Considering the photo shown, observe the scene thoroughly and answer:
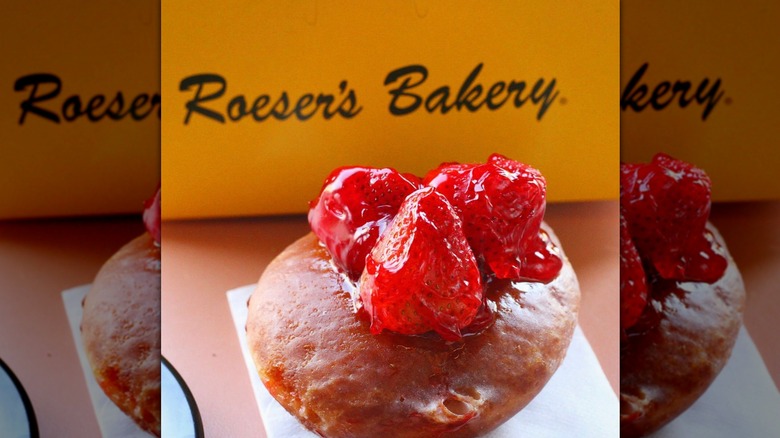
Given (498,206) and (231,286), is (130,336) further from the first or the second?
(498,206)

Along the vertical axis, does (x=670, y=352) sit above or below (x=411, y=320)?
below

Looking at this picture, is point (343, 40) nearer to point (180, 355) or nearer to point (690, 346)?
point (180, 355)

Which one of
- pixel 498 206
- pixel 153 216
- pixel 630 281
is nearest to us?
pixel 498 206

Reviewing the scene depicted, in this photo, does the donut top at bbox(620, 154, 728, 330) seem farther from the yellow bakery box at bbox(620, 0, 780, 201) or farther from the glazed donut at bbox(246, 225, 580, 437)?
the glazed donut at bbox(246, 225, 580, 437)

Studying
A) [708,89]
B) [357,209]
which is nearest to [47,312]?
[357,209]

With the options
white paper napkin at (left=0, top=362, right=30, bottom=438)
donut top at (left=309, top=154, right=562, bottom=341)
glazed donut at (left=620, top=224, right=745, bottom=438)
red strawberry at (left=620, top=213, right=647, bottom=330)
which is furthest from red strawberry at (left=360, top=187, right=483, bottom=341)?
white paper napkin at (left=0, top=362, right=30, bottom=438)

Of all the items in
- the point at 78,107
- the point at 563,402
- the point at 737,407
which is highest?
the point at 78,107

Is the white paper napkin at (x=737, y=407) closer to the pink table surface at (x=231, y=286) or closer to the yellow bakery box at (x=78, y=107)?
the pink table surface at (x=231, y=286)
